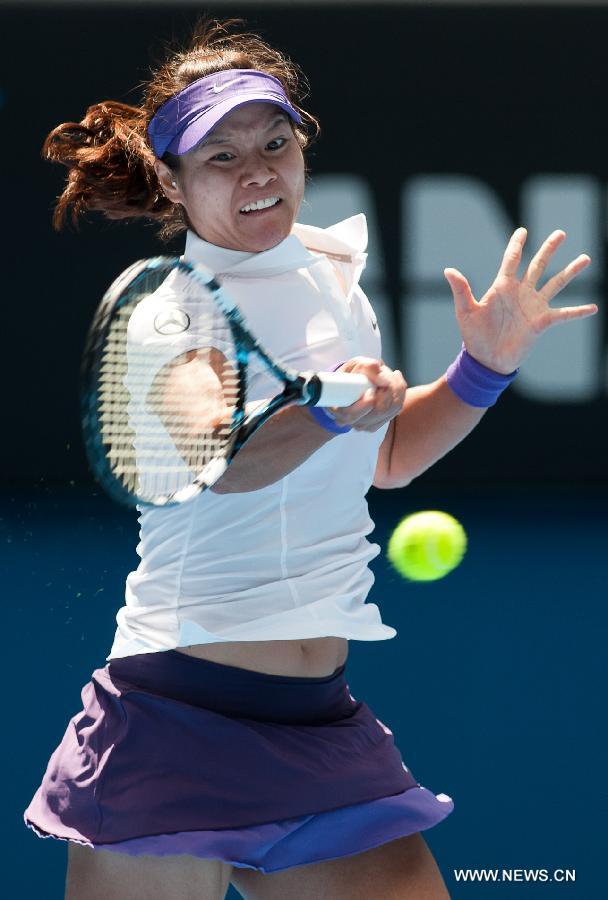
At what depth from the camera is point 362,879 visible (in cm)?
187

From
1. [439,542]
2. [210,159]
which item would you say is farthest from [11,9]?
[210,159]

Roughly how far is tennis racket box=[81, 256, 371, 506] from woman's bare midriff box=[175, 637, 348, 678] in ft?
0.86

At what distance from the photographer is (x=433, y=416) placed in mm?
2115

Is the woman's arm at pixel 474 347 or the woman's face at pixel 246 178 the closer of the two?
the woman's face at pixel 246 178

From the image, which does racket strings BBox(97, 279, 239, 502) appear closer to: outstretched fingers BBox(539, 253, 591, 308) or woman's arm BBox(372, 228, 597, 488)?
woman's arm BBox(372, 228, 597, 488)

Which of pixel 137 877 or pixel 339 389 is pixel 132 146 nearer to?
pixel 339 389

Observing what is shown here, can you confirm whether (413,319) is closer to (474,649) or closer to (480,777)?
(474,649)

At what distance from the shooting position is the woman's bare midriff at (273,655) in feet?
6.15

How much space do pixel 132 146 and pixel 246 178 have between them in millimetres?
248

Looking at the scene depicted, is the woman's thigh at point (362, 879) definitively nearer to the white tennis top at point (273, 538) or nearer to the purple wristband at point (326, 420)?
the white tennis top at point (273, 538)

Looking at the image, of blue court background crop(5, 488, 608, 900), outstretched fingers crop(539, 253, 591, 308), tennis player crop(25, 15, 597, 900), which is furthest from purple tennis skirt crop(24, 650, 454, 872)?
blue court background crop(5, 488, 608, 900)

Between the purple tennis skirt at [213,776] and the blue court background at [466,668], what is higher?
the purple tennis skirt at [213,776]

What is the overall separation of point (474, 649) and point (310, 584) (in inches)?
83.1

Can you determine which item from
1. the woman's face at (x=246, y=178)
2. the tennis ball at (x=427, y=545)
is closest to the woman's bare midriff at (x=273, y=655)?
the woman's face at (x=246, y=178)
